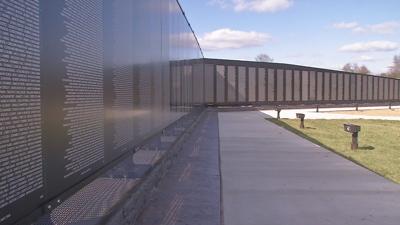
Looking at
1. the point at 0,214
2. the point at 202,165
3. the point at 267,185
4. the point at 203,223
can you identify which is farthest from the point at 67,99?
the point at 202,165

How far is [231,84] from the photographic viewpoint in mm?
48375

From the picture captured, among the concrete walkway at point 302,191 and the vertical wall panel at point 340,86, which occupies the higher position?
the vertical wall panel at point 340,86

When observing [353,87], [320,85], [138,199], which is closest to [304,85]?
[320,85]

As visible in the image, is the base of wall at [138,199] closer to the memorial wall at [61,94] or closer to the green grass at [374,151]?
the memorial wall at [61,94]

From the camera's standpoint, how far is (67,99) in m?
3.45

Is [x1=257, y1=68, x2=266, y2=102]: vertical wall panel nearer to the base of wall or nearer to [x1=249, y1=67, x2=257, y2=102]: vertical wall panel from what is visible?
[x1=249, y1=67, x2=257, y2=102]: vertical wall panel

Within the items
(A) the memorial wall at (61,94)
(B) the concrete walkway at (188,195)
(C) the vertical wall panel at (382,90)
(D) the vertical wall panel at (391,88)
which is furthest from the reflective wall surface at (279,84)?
(A) the memorial wall at (61,94)

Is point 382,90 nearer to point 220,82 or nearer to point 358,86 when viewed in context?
point 358,86

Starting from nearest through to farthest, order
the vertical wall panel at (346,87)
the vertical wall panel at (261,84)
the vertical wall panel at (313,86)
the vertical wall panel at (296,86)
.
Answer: the vertical wall panel at (261,84) < the vertical wall panel at (296,86) < the vertical wall panel at (313,86) < the vertical wall panel at (346,87)

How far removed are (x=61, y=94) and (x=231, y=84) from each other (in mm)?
45263

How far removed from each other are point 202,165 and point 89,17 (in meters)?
6.73

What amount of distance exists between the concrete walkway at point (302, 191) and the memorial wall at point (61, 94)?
180 cm

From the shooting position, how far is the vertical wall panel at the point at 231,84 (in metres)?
48.2

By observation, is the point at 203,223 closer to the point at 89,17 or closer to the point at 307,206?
the point at 307,206
